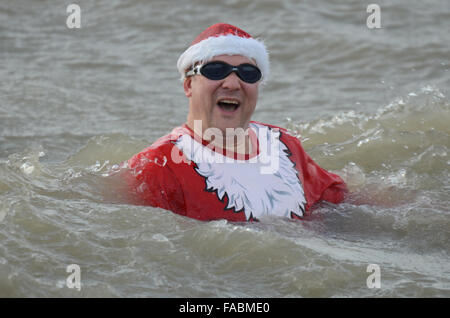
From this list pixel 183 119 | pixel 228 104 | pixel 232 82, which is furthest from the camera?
pixel 183 119

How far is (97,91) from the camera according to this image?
7.16 metres

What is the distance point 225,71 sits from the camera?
380 cm

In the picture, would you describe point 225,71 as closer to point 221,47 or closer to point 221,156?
point 221,47

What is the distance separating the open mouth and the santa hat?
23 centimetres

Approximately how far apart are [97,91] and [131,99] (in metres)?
0.37

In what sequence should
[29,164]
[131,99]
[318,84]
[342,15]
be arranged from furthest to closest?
[342,15], [318,84], [131,99], [29,164]

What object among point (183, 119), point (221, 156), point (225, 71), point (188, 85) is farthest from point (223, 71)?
point (183, 119)

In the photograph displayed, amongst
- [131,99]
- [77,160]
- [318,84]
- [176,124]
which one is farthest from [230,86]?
[318,84]

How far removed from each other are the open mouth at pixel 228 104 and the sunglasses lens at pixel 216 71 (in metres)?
0.12

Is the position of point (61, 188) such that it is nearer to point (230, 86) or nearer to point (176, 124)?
point (230, 86)

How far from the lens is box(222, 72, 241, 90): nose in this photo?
12.4ft

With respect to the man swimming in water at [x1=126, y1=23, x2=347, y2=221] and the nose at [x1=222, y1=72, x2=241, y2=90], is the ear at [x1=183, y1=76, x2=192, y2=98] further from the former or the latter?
the nose at [x1=222, y1=72, x2=241, y2=90]

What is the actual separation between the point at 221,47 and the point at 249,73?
0.66ft

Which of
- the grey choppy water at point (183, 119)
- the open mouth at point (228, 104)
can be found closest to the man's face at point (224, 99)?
the open mouth at point (228, 104)
